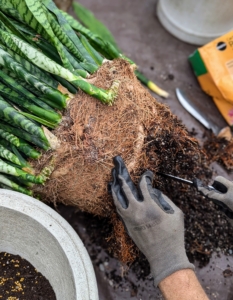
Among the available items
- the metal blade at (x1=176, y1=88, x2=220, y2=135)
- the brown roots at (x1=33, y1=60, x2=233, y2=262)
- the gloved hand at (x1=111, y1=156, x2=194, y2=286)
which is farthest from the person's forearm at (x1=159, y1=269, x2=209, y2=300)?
the metal blade at (x1=176, y1=88, x2=220, y2=135)

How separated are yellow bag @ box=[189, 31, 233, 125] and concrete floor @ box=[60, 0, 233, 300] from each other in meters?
0.07

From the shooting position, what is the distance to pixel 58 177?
1.17 m

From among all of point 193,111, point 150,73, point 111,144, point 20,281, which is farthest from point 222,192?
point 150,73

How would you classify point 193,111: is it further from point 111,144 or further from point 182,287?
point 182,287

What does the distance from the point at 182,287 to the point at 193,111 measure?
3.13ft

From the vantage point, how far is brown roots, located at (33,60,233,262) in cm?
112

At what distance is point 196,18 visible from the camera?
1.80 meters

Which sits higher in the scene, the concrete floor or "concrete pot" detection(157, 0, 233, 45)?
"concrete pot" detection(157, 0, 233, 45)

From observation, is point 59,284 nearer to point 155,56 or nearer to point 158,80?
point 158,80

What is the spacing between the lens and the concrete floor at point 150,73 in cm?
139

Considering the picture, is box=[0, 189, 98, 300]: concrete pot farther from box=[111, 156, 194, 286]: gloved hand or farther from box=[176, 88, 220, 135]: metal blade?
box=[176, 88, 220, 135]: metal blade

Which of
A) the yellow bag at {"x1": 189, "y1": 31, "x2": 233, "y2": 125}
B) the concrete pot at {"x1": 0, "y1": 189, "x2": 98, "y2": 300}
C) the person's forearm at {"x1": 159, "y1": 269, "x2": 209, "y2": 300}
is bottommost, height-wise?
the concrete pot at {"x1": 0, "y1": 189, "x2": 98, "y2": 300}

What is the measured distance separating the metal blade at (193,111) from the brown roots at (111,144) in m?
0.46

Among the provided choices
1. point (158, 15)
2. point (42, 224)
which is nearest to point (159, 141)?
point (42, 224)
